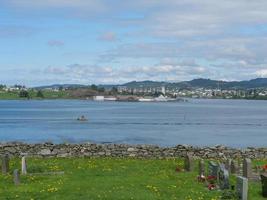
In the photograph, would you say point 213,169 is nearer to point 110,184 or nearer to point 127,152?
point 110,184

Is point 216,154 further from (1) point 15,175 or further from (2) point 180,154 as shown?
(1) point 15,175

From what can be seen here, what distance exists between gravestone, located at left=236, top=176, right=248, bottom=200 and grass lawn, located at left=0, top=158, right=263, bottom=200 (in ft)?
2.79

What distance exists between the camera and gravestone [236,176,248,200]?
20.7 meters

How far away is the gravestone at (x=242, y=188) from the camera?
20.7 meters

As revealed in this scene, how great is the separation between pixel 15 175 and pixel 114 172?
6.00 meters

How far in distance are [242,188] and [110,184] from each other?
633cm

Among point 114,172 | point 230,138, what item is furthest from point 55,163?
point 230,138

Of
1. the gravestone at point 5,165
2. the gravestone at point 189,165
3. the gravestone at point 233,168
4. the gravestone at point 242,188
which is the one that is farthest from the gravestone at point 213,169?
the gravestone at point 5,165

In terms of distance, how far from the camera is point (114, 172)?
29.5 meters

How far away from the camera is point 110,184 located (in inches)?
973

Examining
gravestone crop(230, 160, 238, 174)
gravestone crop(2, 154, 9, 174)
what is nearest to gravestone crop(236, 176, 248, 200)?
gravestone crop(230, 160, 238, 174)

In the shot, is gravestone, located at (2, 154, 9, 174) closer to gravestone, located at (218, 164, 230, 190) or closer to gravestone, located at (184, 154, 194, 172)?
gravestone, located at (184, 154, 194, 172)

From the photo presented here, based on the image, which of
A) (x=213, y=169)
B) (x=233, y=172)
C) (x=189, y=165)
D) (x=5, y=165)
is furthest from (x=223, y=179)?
(x=5, y=165)

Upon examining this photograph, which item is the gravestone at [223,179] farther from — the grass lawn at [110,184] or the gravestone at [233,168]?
the gravestone at [233,168]
